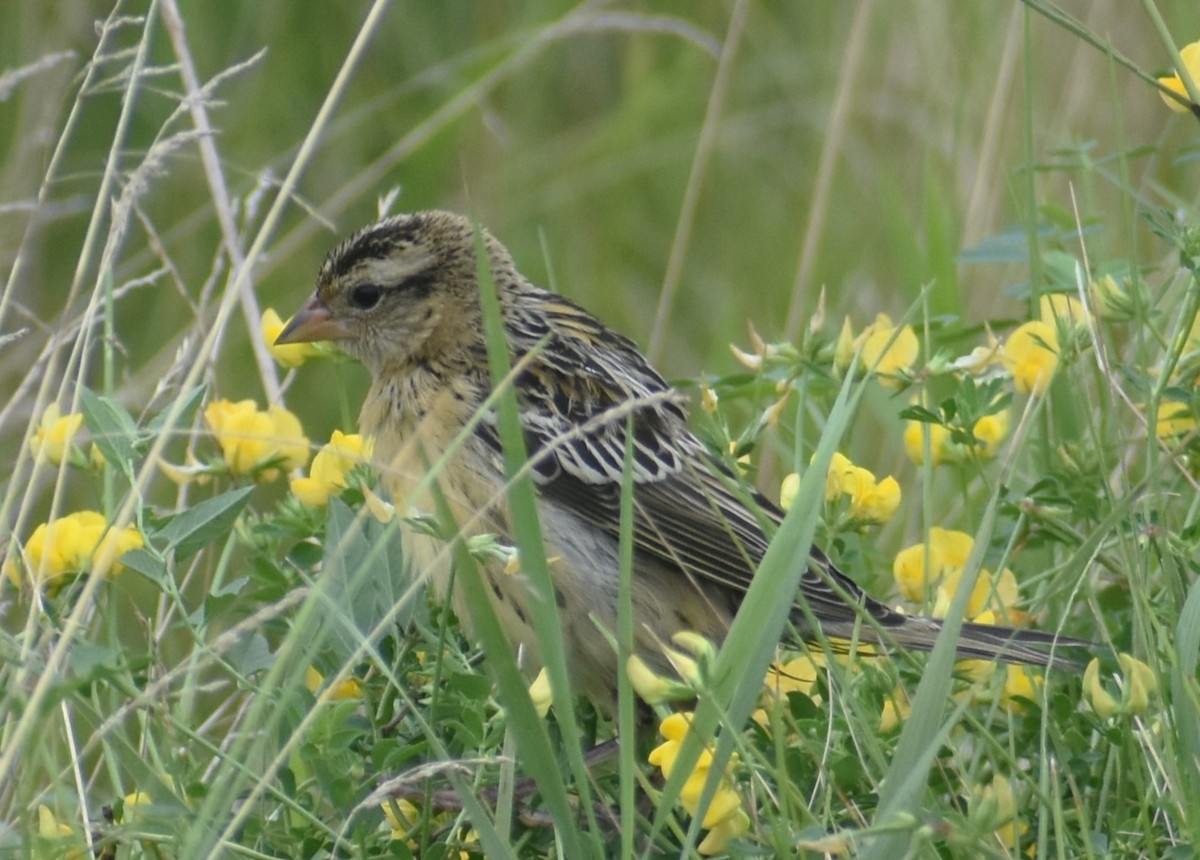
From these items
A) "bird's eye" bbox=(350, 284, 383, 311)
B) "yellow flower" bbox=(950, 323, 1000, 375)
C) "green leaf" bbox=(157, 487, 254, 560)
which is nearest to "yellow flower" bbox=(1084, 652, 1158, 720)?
"yellow flower" bbox=(950, 323, 1000, 375)

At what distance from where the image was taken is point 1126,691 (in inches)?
84.7

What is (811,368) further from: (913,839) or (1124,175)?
(913,839)

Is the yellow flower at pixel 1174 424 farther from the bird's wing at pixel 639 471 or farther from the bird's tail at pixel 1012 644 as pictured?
the bird's wing at pixel 639 471

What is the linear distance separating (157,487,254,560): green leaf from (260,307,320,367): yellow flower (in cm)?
95

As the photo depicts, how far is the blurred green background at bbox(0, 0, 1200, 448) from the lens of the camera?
4879mm

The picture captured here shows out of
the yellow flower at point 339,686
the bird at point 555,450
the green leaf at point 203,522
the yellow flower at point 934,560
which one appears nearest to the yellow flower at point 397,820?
the yellow flower at point 339,686

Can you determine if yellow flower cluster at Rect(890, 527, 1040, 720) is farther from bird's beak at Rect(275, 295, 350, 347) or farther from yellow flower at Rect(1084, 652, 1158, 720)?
bird's beak at Rect(275, 295, 350, 347)

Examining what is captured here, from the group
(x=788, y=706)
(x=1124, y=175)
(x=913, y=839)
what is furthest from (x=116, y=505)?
(x=1124, y=175)

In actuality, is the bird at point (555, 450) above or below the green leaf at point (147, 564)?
below

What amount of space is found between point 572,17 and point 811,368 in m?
1.99

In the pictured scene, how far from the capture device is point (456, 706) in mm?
2318

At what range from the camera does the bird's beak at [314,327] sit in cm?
329

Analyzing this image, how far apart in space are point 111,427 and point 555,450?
41.8 inches

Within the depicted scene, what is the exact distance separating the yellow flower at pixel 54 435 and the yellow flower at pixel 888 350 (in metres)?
1.15
